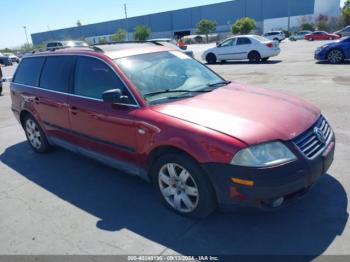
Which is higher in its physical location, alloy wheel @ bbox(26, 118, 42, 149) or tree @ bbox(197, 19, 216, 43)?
alloy wheel @ bbox(26, 118, 42, 149)

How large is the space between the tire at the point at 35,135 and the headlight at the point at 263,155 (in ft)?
12.4

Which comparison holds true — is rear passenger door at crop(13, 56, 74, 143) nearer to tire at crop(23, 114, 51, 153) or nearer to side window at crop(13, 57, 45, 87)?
side window at crop(13, 57, 45, 87)

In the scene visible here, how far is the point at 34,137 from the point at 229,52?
48.2 feet

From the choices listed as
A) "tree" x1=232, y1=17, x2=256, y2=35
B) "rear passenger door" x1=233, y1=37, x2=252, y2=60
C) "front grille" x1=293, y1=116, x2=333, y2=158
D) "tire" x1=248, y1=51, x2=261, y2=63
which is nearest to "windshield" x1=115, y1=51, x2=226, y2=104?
"front grille" x1=293, y1=116, x2=333, y2=158

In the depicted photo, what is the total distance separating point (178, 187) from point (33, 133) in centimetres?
345

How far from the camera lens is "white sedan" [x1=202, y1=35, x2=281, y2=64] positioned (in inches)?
689

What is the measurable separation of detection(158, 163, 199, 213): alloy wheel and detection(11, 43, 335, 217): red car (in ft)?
0.04

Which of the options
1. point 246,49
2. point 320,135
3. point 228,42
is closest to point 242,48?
point 246,49

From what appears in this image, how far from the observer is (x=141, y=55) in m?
4.23

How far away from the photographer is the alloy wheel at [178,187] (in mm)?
3314

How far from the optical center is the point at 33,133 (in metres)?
5.78

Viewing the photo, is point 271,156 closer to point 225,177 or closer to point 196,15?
point 225,177

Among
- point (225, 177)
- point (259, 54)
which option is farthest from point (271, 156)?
point (259, 54)

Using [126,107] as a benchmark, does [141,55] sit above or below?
above
